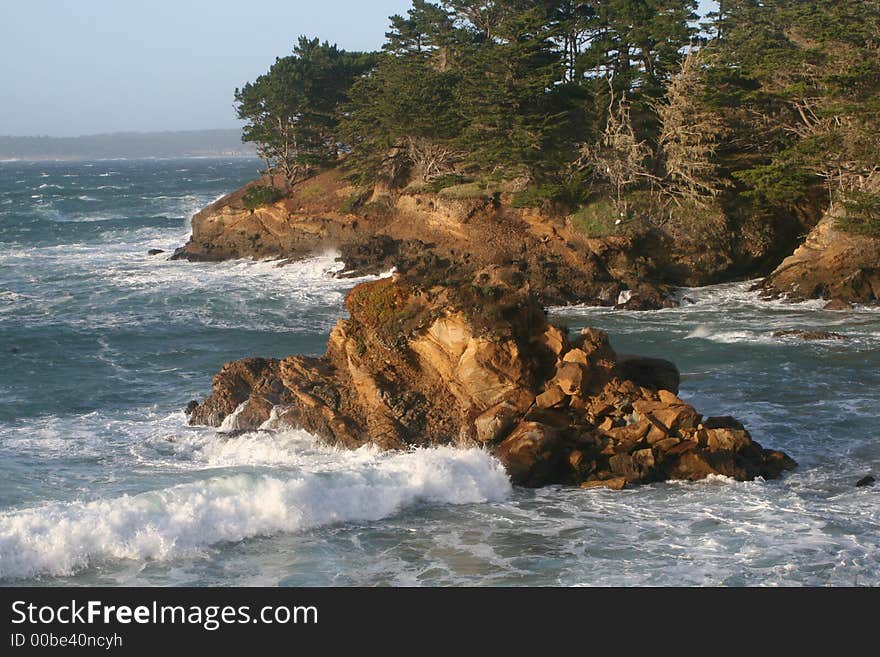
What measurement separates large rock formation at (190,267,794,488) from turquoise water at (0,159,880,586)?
1.66 ft

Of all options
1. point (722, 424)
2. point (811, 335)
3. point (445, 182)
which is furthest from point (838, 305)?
point (445, 182)

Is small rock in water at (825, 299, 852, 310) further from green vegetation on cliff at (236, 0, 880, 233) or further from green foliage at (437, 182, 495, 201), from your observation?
green foliage at (437, 182, 495, 201)

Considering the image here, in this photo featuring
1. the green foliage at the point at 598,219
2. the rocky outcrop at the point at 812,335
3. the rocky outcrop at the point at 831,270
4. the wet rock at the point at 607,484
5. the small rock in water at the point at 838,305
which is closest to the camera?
the wet rock at the point at 607,484

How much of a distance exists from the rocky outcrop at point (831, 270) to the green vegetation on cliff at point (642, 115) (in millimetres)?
1108

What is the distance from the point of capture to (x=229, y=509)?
14812 mm

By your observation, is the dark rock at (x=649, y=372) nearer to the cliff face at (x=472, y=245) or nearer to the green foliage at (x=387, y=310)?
the green foliage at (x=387, y=310)

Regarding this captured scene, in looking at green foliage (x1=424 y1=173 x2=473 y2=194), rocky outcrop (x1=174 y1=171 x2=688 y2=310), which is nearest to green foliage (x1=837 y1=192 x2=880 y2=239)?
rocky outcrop (x1=174 y1=171 x2=688 y2=310)

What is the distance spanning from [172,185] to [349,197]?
206 ft

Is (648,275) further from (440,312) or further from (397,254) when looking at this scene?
(440,312)

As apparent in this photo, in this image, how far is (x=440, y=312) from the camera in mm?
17938

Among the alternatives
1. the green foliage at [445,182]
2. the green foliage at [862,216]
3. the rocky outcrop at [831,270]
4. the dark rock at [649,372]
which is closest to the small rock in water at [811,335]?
the rocky outcrop at [831,270]

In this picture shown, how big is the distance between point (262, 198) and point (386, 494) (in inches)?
1387

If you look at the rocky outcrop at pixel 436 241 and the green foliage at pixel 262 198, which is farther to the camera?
the green foliage at pixel 262 198

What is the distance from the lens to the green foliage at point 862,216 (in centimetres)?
3294
